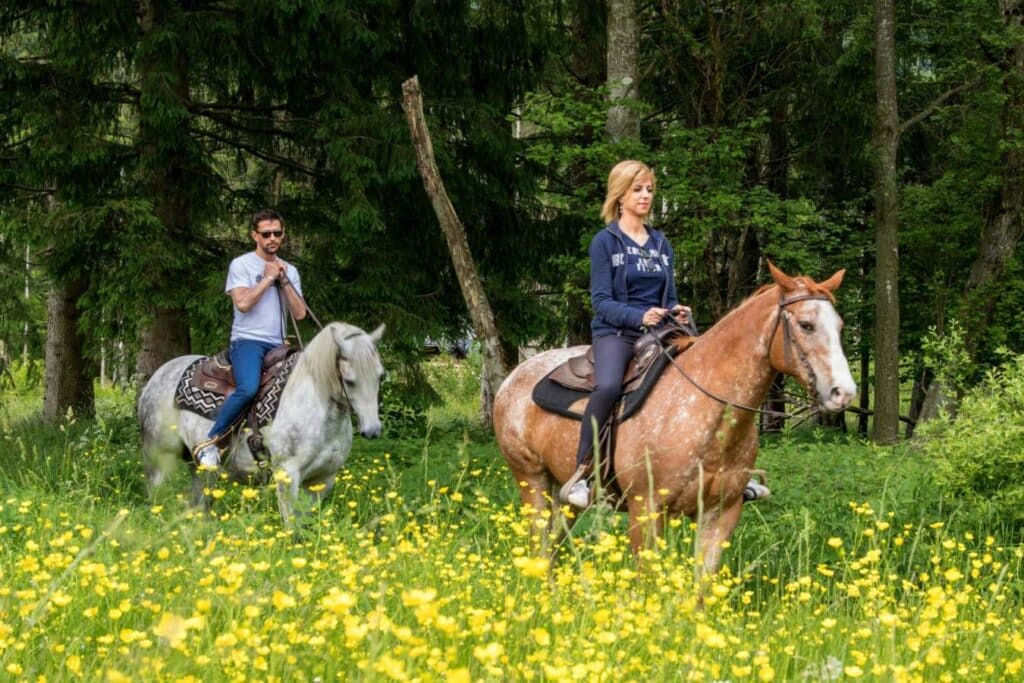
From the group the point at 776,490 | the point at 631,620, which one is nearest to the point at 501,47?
the point at 776,490

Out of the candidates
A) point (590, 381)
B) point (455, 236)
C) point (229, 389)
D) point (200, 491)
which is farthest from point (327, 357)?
point (455, 236)

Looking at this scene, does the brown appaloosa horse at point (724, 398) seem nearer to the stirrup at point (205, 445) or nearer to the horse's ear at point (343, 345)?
the horse's ear at point (343, 345)

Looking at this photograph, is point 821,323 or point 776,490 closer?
point 821,323

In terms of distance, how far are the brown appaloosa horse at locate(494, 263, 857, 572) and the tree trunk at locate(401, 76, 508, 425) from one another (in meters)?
5.14

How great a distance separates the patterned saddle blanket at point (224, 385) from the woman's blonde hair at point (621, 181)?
279 centimetres

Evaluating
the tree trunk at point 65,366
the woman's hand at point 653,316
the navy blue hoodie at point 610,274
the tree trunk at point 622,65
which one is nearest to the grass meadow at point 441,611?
the woman's hand at point 653,316

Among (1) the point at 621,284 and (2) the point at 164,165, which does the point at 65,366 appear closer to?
(2) the point at 164,165

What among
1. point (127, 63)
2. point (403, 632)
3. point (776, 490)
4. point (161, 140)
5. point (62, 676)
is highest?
point (127, 63)

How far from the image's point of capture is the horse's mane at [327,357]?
772 centimetres

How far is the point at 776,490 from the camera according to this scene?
8.93 meters

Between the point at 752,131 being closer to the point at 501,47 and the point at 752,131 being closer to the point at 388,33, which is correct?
the point at 501,47

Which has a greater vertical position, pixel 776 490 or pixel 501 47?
pixel 501 47

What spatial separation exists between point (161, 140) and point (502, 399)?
21.2 feet

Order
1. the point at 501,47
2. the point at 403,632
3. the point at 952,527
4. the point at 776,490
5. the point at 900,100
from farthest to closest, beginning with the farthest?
1. the point at 900,100
2. the point at 501,47
3. the point at 776,490
4. the point at 952,527
5. the point at 403,632
